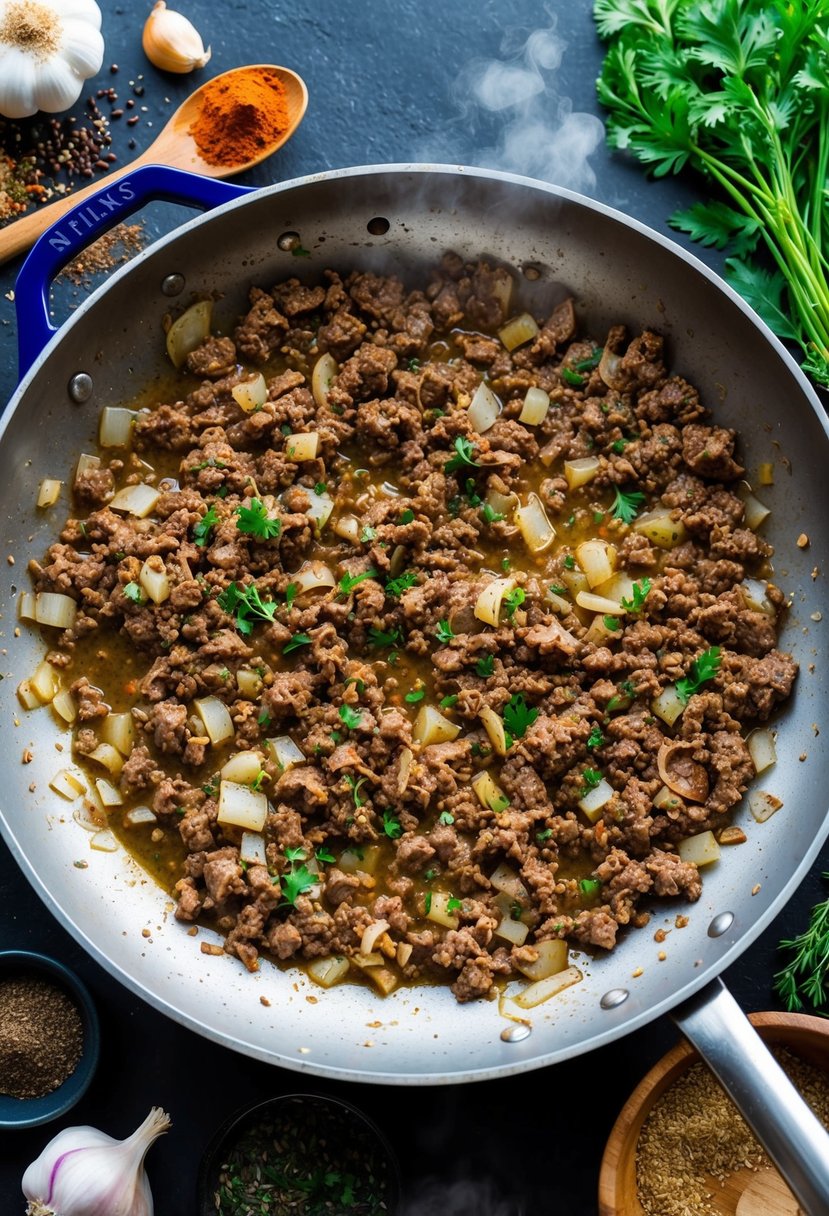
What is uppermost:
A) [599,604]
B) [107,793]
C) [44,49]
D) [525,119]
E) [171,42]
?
[525,119]

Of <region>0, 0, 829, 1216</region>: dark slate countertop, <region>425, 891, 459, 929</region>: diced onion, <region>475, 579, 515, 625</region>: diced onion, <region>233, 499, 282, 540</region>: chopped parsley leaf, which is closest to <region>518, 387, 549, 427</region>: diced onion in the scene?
<region>475, 579, 515, 625</region>: diced onion

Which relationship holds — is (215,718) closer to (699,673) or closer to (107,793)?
(107,793)

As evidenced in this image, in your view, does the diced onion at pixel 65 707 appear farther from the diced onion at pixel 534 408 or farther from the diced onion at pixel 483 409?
the diced onion at pixel 534 408

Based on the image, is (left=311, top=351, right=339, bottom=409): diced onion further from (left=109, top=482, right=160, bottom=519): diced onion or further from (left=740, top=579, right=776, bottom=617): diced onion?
(left=740, top=579, right=776, bottom=617): diced onion

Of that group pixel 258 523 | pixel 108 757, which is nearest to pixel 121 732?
pixel 108 757

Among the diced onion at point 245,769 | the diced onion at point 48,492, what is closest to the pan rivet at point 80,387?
the diced onion at point 48,492

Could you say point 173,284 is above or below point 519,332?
below

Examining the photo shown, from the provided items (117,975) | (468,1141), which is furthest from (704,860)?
(117,975)
